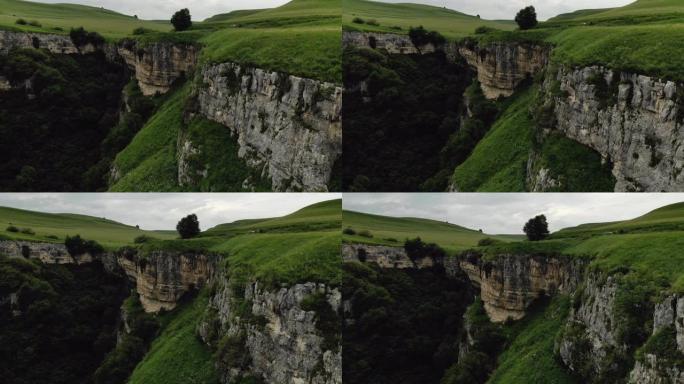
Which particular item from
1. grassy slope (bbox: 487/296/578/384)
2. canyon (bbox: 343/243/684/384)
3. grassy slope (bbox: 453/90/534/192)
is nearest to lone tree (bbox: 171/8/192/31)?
Answer: canyon (bbox: 343/243/684/384)

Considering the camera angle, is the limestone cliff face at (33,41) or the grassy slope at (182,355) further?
the limestone cliff face at (33,41)

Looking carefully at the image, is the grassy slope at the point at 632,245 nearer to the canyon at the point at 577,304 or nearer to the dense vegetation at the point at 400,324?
the canyon at the point at 577,304

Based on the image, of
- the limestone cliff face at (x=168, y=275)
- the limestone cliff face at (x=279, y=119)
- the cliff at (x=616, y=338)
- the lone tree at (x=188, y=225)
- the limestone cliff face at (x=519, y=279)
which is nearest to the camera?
the cliff at (x=616, y=338)

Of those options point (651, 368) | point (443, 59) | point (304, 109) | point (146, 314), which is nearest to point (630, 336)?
point (651, 368)

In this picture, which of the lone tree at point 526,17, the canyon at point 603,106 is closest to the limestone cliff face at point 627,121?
the canyon at point 603,106

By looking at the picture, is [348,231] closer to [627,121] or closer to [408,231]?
[408,231]

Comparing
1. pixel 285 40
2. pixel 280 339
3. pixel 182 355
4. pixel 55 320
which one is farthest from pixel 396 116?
pixel 55 320

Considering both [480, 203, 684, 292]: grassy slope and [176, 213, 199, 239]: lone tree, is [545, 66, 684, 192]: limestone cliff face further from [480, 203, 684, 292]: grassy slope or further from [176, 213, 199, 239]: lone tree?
[176, 213, 199, 239]: lone tree
